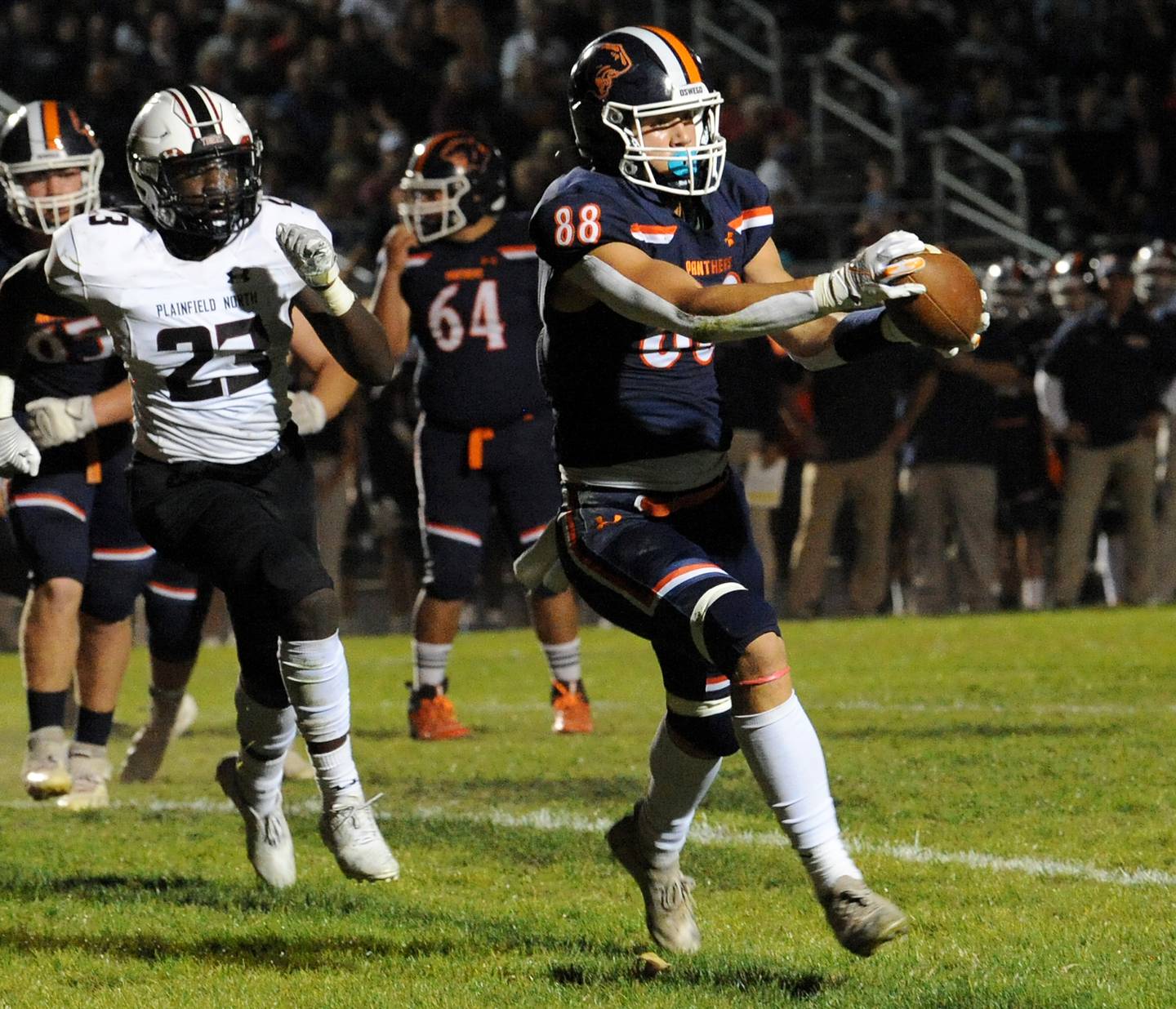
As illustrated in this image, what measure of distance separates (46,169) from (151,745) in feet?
6.67

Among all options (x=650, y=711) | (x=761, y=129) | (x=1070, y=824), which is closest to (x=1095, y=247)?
(x=761, y=129)

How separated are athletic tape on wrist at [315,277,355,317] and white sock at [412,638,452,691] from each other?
10.6ft

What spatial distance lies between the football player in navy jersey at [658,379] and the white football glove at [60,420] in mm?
2155

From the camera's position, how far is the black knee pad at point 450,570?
304 inches

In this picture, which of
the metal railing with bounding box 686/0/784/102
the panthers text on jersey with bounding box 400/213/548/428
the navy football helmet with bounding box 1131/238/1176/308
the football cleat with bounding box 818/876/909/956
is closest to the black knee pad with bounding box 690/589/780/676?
the football cleat with bounding box 818/876/909/956

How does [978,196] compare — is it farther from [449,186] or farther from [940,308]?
[940,308]

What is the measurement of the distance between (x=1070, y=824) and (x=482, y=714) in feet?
11.4

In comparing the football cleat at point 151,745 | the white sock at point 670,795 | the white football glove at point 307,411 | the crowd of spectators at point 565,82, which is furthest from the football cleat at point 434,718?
the crowd of spectators at point 565,82

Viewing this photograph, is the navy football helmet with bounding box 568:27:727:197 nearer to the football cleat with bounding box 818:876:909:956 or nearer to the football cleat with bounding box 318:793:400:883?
the football cleat with bounding box 818:876:909:956

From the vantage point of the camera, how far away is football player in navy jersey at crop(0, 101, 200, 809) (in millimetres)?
6062

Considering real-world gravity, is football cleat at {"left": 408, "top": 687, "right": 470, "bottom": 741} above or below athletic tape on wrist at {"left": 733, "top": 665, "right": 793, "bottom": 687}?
below

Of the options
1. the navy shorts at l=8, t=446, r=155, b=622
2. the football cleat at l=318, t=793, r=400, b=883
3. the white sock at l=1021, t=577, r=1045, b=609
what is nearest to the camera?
the football cleat at l=318, t=793, r=400, b=883

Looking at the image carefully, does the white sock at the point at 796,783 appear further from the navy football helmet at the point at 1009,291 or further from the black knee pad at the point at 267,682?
the navy football helmet at the point at 1009,291

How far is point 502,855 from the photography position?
5.21 metres
